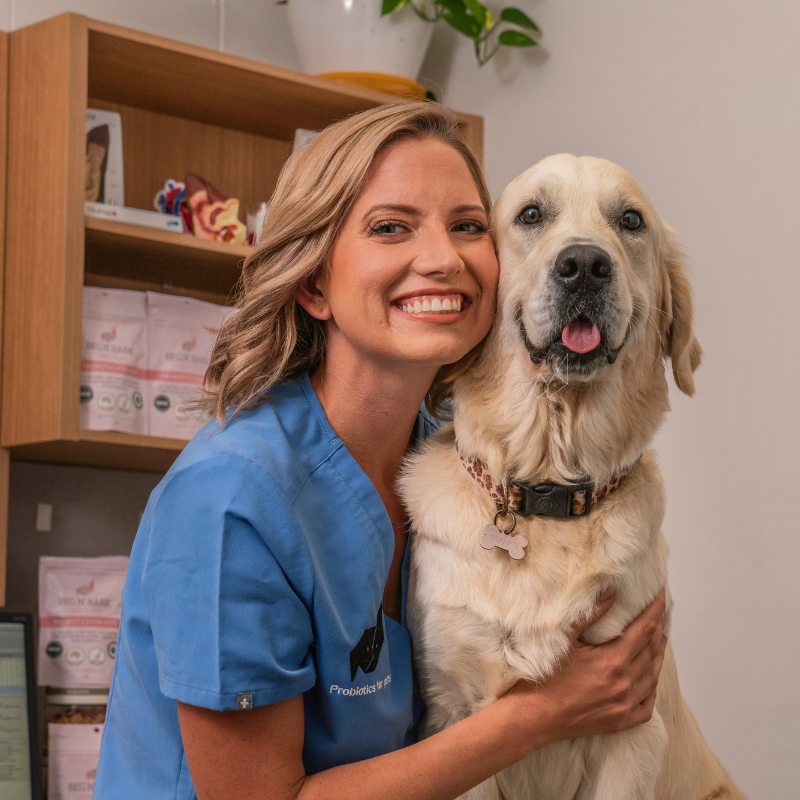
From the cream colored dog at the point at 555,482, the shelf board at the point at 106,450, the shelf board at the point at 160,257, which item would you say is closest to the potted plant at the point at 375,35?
the shelf board at the point at 160,257

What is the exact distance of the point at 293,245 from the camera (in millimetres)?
1271

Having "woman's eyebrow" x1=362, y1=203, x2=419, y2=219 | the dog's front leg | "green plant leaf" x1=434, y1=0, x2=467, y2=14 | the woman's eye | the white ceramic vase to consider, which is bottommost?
the dog's front leg

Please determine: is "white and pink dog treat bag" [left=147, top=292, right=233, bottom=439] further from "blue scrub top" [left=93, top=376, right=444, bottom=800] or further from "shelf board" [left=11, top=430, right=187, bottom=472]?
"blue scrub top" [left=93, top=376, right=444, bottom=800]

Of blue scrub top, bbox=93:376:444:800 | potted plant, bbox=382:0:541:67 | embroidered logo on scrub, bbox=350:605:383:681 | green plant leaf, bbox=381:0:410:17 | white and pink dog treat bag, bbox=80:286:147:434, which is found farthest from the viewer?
potted plant, bbox=382:0:541:67

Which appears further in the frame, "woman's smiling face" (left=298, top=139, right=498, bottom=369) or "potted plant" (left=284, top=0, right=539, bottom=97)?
"potted plant" (left=284, top=0, right=539, bottom=97)

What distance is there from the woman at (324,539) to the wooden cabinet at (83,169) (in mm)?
717

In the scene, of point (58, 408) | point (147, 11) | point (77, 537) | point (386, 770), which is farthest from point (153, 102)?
point (386, 770)

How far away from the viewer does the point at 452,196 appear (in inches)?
50.3

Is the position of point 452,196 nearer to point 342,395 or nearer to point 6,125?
point 342,395

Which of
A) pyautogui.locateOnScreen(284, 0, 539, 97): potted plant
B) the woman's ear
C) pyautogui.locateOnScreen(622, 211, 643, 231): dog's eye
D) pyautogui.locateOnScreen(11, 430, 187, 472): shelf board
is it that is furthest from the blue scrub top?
pyautogui.locateOnScreen(284, 0, 539, 97): potted plant

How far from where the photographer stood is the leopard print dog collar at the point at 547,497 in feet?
4.05

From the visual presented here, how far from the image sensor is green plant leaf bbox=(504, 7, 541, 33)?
7.93 ft

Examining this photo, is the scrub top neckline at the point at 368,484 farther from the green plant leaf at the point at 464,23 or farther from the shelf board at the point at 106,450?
the green plant leaf at the point at 464,23

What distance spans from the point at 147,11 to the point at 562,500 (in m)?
1.89
